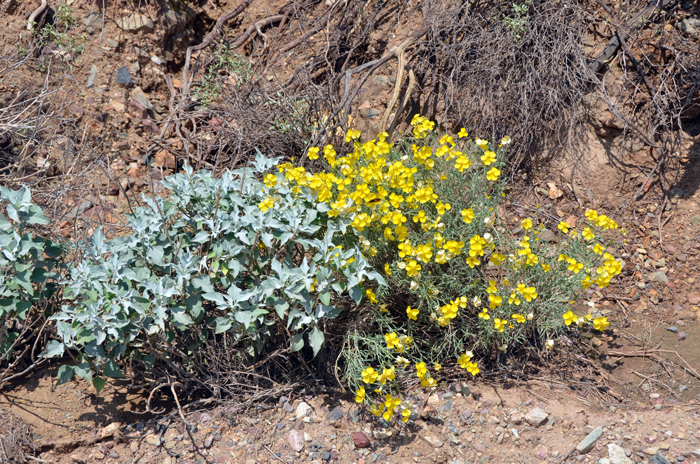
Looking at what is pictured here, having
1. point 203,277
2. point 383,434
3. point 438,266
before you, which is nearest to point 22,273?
point 203,277

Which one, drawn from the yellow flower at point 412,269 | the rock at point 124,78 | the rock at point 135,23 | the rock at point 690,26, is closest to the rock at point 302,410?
the yellow flower at point 412,269

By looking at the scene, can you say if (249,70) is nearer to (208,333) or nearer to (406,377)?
(208,333)

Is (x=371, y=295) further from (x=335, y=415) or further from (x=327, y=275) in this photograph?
(x=335, y=415)

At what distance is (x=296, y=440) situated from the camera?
2348 millimetres

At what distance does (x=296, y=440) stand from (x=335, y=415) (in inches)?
8.1

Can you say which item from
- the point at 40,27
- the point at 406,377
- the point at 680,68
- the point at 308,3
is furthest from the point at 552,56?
the point at 40,27

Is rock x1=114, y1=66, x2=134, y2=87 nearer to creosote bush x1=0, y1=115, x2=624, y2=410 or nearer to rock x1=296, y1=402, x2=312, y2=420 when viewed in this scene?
creosote bush x1=0, y1=115, x2=624, y2=410

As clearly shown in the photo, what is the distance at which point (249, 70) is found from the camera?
160 inches

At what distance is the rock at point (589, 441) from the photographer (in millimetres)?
2223

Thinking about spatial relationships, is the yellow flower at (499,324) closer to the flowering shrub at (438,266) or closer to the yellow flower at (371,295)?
the flowering shrub at (438,266)

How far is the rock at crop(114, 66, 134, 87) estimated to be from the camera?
4051 mm

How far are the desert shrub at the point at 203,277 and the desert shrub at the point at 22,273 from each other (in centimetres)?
14

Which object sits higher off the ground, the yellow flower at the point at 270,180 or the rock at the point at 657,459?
the yellow flower at the point at 270,180

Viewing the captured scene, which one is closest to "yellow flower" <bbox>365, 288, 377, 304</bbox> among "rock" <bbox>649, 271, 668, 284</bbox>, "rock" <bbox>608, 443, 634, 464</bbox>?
"rock" <bbox>608, 443, 634, 464</bbox>
